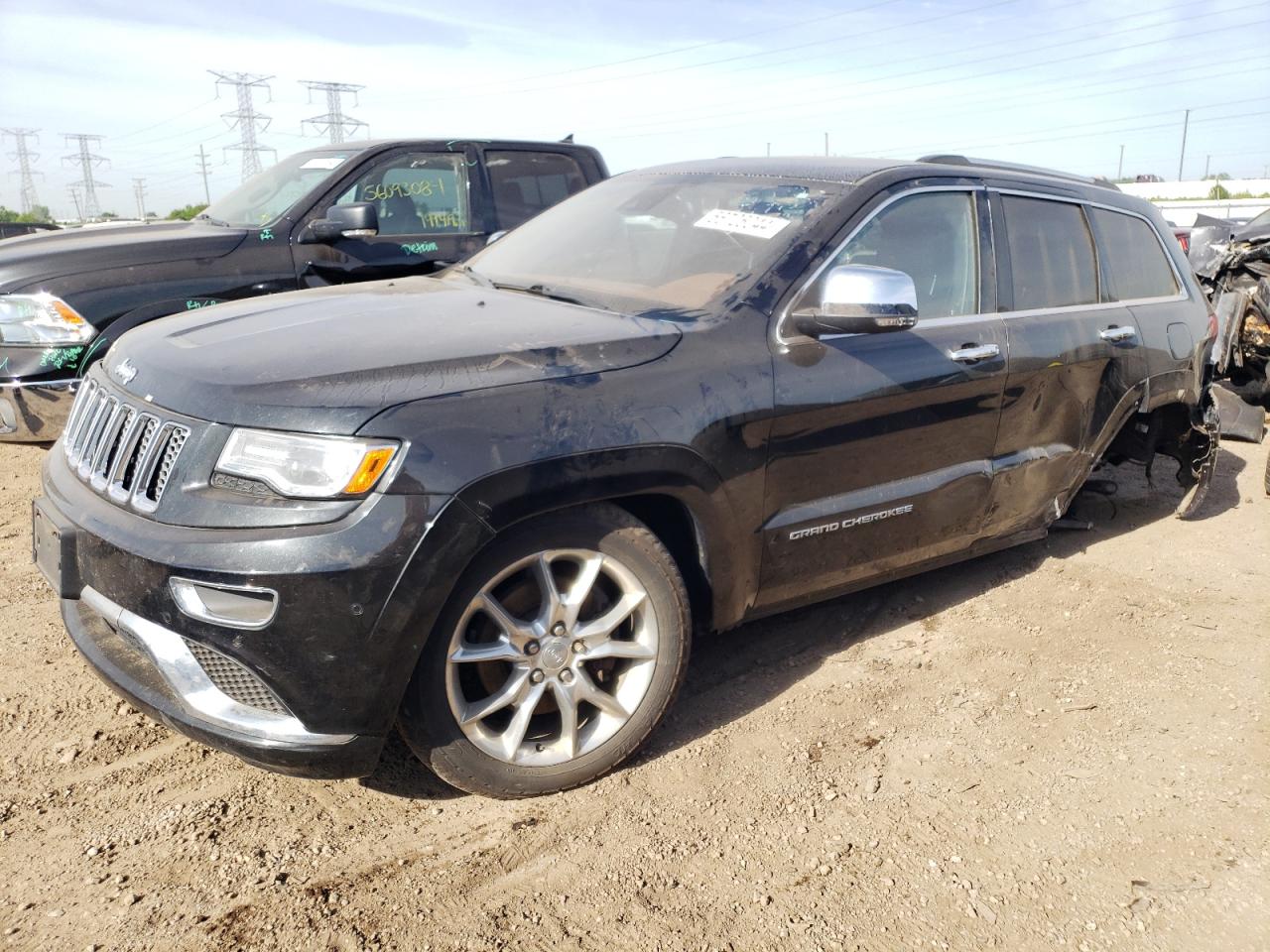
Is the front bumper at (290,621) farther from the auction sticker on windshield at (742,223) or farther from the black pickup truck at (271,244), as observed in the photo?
the black pickup truck at (271,244)

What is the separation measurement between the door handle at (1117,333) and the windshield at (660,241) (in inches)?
60.2

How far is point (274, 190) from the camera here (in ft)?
20.5

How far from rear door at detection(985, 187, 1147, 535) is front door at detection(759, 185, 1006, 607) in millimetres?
126

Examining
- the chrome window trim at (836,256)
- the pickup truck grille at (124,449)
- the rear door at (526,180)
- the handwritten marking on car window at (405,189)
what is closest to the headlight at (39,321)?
the handwritten marking on car window at (405,189)

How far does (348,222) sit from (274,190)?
0.98m

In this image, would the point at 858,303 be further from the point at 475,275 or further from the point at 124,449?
the point at 124,449

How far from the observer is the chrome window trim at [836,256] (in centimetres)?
307

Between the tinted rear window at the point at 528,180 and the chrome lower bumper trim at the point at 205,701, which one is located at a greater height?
the tinted rear window at the point at 528,180

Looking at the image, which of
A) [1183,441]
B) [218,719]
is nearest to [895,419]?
[218,719]

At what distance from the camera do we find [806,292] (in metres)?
3.14

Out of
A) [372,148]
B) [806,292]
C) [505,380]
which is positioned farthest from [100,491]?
[372,148]

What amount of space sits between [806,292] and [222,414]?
1737 millimetres

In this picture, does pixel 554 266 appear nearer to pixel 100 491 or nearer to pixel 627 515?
pixel 627 515

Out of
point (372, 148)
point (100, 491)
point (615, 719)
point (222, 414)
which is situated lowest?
point (615, 719)
